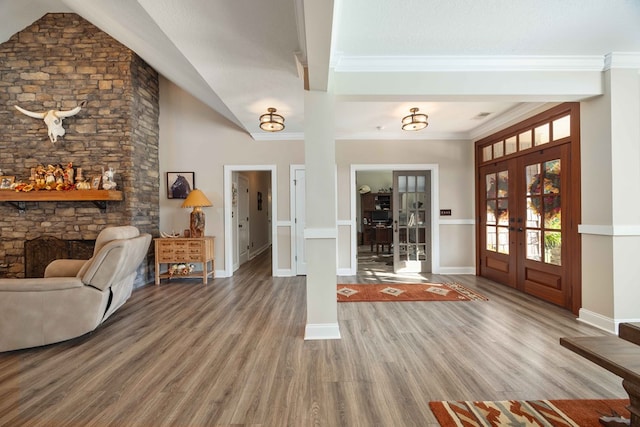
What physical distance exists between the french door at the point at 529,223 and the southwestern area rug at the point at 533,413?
6.51ft

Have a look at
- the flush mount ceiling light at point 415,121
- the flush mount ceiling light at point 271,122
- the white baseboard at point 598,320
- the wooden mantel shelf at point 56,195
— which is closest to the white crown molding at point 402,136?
the flush mount ceiling light at point 415,121

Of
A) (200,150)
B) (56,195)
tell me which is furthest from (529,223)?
(56,195)

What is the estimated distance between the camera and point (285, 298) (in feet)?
12.4

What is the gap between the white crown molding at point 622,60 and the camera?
263 cm

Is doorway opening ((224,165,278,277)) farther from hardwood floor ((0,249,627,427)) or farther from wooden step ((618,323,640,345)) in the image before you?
wooden step ((618,323,640,345))

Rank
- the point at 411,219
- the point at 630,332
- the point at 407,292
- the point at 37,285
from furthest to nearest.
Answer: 1. the point at 411,219
2. the point at 407,292
3. the point at 37,285
4. the point at 630,332

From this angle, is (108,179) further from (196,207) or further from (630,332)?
(630,332)

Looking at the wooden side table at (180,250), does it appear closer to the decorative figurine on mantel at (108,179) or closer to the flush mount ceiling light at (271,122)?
the decorative figurine on mantel at (108,179)

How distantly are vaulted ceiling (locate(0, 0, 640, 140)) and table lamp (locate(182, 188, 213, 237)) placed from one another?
5.56 feet

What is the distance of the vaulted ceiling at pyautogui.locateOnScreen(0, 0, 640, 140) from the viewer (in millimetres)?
2006

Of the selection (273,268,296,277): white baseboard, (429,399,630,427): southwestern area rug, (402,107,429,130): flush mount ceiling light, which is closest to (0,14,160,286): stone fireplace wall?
(273,268,296,277): white baseboard

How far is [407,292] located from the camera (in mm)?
3951

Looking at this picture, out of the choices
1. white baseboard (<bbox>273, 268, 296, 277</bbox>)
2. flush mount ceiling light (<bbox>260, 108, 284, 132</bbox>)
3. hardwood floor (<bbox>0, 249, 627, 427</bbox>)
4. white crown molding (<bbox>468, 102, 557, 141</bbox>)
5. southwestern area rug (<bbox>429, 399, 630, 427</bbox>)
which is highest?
white crown molding (<bbox>468, 102, 557, 141</bbox>)

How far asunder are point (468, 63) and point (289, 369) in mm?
3066
